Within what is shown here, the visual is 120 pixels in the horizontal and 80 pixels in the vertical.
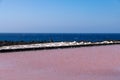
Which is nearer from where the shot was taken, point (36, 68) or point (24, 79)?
point (24, 79)

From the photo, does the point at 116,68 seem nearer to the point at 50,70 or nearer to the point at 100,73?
the point at 100,73

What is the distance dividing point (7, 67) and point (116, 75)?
4.70 metres

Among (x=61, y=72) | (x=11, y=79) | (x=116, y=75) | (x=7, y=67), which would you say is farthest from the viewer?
(x=7, y=67)

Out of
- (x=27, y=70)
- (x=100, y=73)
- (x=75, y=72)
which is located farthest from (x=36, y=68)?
(x=100, y=73)

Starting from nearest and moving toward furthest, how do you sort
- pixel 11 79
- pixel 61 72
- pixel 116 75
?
pixel 11 79
pixel 116 75
pixel 61 72

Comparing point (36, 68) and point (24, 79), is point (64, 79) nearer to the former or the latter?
point (24, 79)

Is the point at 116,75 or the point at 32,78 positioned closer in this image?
the point at 32,78

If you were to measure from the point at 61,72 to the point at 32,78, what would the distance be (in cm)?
182

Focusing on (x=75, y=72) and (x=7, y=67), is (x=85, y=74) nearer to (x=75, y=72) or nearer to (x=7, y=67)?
(x=75, y=72)

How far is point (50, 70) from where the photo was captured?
13359 millimetres

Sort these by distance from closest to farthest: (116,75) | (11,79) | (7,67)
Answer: (11,79)
(116,75)
(7,67)

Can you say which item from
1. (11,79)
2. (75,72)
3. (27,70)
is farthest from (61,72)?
(11,79)

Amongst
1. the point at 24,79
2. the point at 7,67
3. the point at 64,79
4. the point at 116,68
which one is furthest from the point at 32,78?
the point at 116,68

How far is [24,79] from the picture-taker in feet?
36.3
